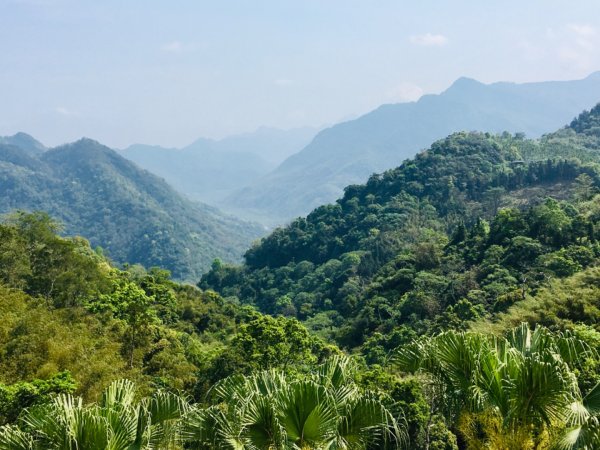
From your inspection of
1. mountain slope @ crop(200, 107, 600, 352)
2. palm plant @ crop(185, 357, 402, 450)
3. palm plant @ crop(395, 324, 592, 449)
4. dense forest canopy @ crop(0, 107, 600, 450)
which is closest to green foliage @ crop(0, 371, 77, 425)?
dense forest canopy @ crop(0, 107, 600, 450)

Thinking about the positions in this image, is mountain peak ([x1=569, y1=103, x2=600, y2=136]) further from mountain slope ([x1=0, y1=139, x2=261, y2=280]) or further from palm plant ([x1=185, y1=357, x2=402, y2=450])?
palm plant ([x1=185, y1=357, x2=402, y2=450])

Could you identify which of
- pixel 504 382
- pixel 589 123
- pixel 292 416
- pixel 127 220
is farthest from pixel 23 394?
pixel 127 220

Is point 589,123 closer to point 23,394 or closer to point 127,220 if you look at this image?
point 23,394

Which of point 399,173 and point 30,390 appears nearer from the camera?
point 30,390

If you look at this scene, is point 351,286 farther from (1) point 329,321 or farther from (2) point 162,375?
(2) point 162,375

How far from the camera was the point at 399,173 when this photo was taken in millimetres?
85188

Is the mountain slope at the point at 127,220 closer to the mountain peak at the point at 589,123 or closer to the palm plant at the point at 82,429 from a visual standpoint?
the mountain peak at the point at 589,123

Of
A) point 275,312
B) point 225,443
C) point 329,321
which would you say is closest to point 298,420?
point 225,443

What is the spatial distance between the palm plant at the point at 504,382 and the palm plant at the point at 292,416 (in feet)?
2.99

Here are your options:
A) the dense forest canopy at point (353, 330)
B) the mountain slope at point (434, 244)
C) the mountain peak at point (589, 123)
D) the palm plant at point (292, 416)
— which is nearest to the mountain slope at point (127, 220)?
the mountain slope at point (434, 244)

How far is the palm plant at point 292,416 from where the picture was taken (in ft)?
18.7

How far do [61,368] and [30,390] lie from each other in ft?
11.5

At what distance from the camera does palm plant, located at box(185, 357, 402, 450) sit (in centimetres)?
570

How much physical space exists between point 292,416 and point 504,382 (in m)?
2.39
